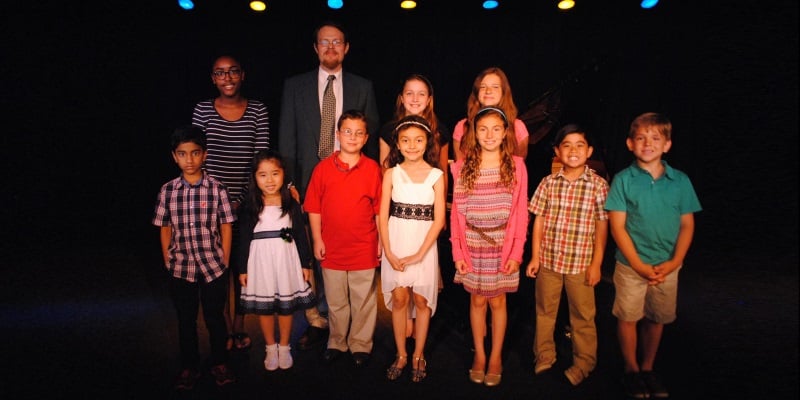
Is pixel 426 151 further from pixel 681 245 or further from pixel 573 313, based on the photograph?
pixel 681 245

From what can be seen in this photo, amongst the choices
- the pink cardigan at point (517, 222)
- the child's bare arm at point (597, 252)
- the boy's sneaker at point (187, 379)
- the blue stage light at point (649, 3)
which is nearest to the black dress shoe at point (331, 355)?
the boy's sneaker at point (187, 379)

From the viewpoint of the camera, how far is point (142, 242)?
4645 millimetres

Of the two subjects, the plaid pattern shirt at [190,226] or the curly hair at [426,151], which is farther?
the curly hair at [426,151]

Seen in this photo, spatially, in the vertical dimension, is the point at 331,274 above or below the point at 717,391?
above

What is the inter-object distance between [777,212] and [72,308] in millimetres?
5540

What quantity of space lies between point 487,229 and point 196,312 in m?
1.69

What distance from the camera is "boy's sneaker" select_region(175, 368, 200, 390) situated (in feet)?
7.27

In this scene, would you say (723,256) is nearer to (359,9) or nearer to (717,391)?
(717,391)

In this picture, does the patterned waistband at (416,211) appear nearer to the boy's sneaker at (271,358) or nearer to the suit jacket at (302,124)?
the suit jacket at (302,124)

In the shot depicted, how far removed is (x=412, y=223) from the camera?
2.24 m

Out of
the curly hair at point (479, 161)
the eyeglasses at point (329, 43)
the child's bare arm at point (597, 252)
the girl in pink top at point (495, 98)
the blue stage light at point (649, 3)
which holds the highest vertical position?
the blue stage light at point (649, 3)

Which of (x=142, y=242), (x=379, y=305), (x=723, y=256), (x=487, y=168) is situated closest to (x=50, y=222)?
(x=142, y=242)

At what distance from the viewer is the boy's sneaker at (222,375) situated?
226 centimetres

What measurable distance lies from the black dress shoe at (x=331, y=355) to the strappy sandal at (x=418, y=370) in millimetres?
489
